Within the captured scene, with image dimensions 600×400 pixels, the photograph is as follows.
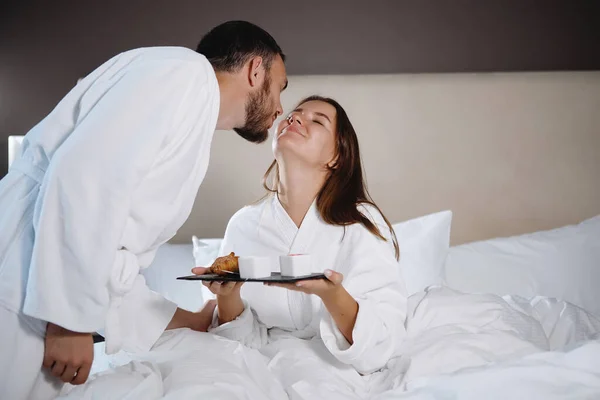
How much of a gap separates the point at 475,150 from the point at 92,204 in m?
2.03

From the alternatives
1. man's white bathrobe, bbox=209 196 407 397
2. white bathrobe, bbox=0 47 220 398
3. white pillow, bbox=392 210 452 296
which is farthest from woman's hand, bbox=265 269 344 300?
white pillow, bbox=392 210 452 296

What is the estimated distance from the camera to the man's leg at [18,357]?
1228 mm

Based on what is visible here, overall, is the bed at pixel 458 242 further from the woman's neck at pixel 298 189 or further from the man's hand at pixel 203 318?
the woman's neck at pixel 298 189

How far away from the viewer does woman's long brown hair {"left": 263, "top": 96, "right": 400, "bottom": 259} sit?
178cm

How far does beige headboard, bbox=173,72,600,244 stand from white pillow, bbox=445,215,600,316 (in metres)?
0.33

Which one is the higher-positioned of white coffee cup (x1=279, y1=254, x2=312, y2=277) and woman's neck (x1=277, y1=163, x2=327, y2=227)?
woman's neck (x1=277, y1=163, x2=327, y2=227)

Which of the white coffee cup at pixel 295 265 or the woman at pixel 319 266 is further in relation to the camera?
the woman at pixel 319 266

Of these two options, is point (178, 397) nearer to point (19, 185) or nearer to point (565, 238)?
point (19, 185)

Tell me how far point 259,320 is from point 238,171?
114 centimetres

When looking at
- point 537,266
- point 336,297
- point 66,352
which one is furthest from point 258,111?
point 537,266

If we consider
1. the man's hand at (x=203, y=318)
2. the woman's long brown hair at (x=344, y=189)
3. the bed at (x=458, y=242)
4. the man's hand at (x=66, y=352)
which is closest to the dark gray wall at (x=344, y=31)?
the bed at (x=458, y=242)

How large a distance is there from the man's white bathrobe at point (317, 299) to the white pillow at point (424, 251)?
557 mm

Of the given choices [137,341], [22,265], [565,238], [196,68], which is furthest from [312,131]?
[565,238]

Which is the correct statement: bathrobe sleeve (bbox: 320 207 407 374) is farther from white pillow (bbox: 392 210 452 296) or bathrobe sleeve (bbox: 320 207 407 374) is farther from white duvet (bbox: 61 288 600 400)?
white pillow (bbox: 392 210 452 296)
